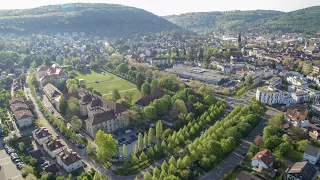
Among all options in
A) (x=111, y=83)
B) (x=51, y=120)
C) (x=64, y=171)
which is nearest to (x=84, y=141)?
(x=64, y=171)

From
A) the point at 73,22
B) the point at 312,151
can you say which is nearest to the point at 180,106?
the point at 312,151

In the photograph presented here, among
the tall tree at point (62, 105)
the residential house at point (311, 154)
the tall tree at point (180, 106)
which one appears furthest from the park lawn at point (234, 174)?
the tall tree at point (62, 105)

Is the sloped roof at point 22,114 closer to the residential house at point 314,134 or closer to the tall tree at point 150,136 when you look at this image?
the tall tree at point 150,136

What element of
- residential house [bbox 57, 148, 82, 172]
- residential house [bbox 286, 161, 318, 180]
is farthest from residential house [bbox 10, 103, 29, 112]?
residential house [bbox 286, 161, 318, 180]

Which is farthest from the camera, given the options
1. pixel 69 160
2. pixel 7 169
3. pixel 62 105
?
pixel 62 105

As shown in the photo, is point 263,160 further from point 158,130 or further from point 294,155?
point 158,130

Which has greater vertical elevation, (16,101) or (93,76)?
(16,101)

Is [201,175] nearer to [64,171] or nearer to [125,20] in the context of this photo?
[64,171]
